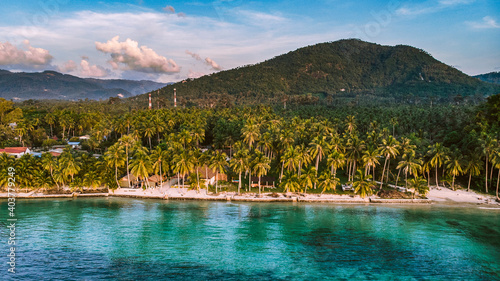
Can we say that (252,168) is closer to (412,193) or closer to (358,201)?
(358,201)

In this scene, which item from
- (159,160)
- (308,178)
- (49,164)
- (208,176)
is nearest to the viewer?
(308,178)

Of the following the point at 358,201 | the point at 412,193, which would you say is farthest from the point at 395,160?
the point at 358,201

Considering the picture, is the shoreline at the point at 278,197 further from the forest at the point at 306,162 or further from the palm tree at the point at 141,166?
the palm tree at the point at 141,166

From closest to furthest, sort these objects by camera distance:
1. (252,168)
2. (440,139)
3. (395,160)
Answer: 1. (252,168)
2. (395,160)
3. (440,139)

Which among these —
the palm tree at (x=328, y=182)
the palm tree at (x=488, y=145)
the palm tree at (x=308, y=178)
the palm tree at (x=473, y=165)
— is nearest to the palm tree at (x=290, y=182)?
the palm tree at (x=308, y=178)

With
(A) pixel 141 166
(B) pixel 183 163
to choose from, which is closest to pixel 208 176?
(B) pixel 183 163

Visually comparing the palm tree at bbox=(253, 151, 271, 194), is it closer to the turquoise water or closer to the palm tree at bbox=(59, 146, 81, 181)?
the turquoise water

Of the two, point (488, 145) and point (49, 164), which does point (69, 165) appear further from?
point (488, 145)
